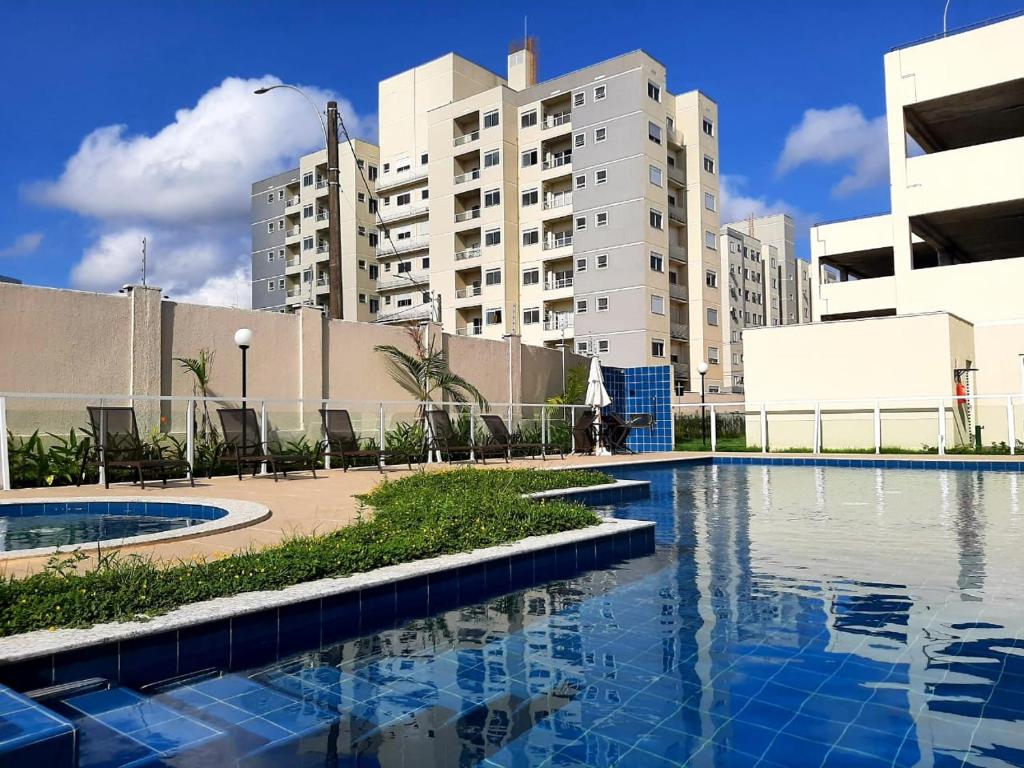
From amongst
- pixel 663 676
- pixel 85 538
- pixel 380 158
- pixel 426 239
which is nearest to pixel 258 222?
pixel 380 158

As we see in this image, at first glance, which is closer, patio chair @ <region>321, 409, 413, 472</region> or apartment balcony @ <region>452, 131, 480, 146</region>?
patio chair @ <region>321, 409, 413, 472</region>

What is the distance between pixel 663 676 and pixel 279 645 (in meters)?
1.85

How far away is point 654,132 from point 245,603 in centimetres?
4110

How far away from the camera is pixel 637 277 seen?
39906 millimetres

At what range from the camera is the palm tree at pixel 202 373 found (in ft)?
38.9

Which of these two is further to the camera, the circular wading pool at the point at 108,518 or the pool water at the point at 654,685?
the circular wading pool at the point at 108,518

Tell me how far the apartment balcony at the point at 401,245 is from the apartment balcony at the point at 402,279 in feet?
4.74

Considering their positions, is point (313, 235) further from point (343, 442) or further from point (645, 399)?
point (343, 442)

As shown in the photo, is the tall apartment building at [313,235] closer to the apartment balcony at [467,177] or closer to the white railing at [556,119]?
the apartment balcony at [467,177]

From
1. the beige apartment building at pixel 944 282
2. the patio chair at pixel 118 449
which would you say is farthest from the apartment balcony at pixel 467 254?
the patio chair at pixel 118 449

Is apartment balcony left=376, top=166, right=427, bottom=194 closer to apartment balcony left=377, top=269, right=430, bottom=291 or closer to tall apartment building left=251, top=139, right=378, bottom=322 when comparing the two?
tall apartment building left=251, top=139, right=378, bottom=322

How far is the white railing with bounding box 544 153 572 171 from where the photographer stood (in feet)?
140

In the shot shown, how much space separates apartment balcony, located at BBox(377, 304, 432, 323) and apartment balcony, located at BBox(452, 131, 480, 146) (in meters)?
10.1

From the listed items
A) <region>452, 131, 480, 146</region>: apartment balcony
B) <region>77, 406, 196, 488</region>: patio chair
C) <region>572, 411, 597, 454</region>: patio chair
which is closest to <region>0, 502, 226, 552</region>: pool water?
<region>77, 406, 196, 488</region>: patio chair
